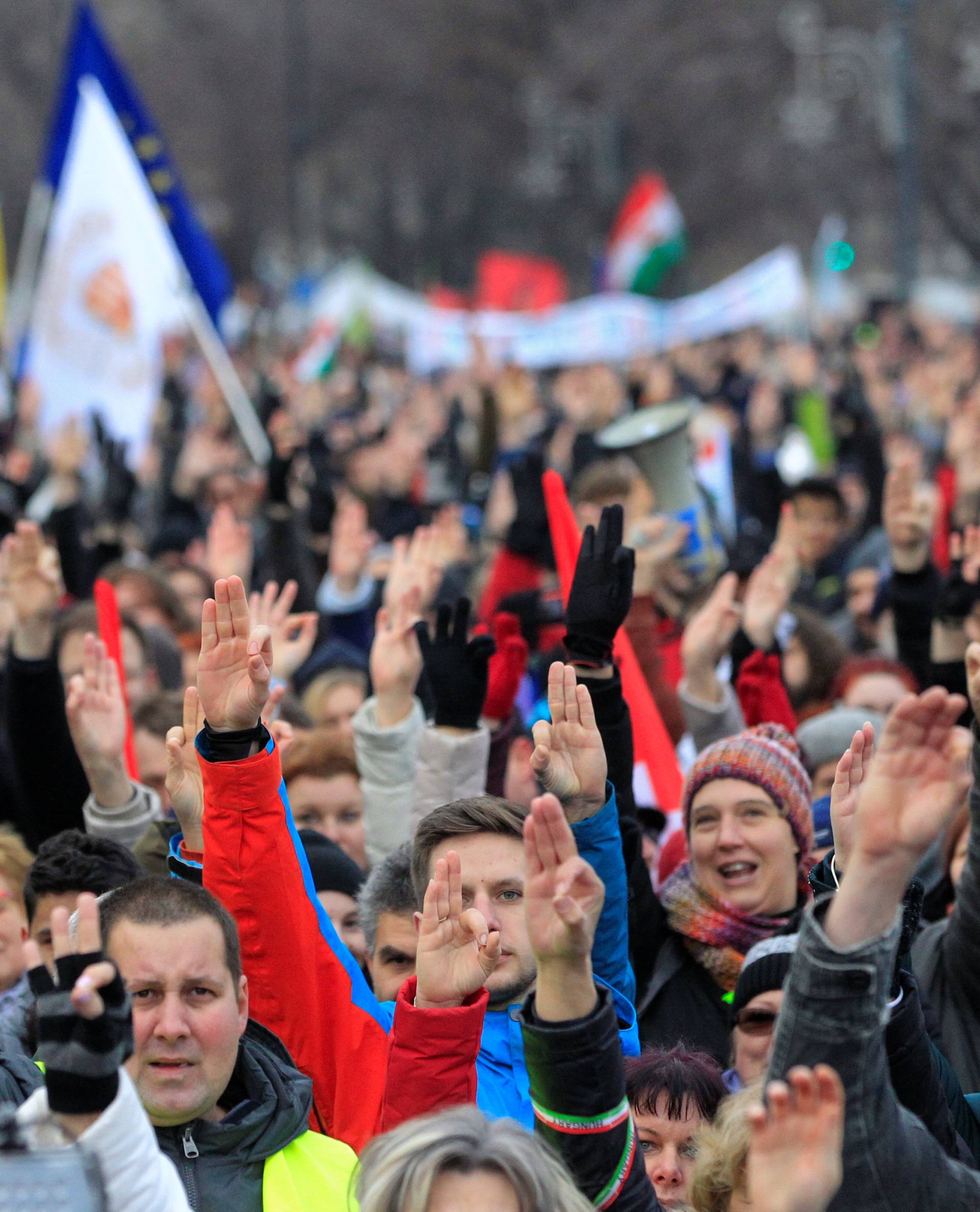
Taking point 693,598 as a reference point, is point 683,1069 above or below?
below

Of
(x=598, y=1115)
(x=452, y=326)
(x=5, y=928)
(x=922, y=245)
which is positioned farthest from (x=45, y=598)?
(x=922, y=245)

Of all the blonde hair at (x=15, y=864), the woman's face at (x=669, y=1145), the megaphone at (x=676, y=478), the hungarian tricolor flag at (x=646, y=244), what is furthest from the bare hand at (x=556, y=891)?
the hungarian tricolor flag at (x=646, y=244)

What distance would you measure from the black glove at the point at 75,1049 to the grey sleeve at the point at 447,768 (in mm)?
1839

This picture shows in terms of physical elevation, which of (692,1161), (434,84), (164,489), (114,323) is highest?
(434,84)

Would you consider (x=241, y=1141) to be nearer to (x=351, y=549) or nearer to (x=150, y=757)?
(x=150, y=757)

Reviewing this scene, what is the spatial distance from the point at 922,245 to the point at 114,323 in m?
33.8

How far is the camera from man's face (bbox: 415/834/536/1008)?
3.32 metres

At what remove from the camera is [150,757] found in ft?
15.9

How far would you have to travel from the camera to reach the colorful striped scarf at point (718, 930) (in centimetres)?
394

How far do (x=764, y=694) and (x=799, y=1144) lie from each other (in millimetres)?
3041

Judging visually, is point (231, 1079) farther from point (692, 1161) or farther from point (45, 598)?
point (45, 598)

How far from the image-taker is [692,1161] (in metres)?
3.34

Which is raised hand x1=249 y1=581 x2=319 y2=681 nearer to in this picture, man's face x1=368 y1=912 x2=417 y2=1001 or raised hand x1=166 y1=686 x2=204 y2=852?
raised hand x1=166 y1=686 x2=204 y2=852

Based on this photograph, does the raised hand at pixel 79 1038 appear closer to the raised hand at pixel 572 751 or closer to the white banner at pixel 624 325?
the raised hand at pixel 572 751
